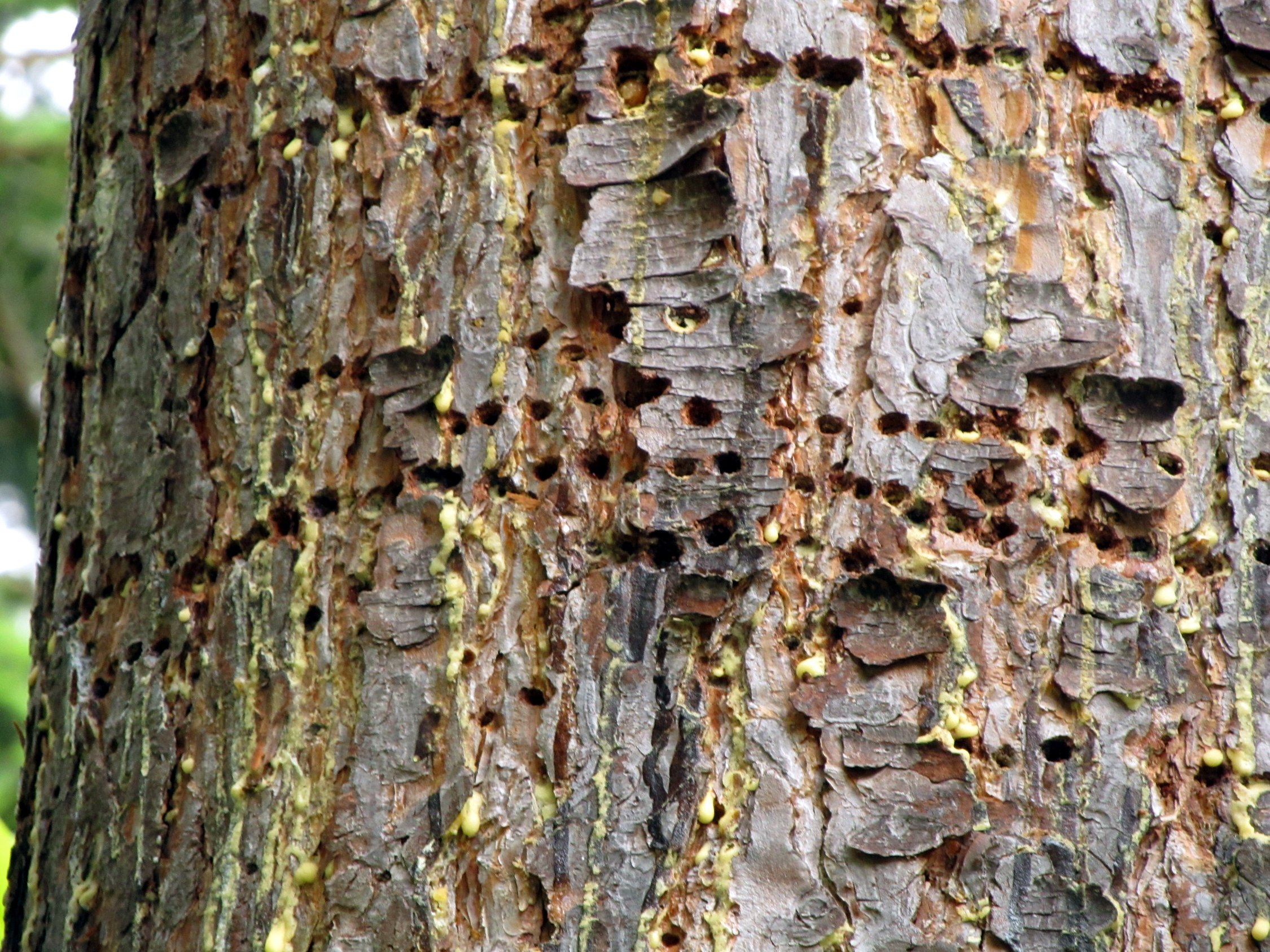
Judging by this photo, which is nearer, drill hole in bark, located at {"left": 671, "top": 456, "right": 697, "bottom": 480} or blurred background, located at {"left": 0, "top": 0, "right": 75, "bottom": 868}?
drill hole in bark, located at {"left": 671, "top": 456, "right": 697, "bottom": 480}

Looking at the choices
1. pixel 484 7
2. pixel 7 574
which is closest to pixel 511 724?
A: pixel 484 7

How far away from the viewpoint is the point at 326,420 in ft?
3.69

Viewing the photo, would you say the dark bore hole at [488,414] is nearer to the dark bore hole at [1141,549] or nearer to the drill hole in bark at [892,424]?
the drill hole in bark at [892,424]

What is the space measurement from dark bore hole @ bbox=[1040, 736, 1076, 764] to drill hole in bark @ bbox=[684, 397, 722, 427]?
1.25 feet

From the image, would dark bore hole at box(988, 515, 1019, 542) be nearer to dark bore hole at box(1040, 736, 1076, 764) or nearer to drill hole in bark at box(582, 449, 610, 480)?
dark bore hole at box(1040, 736, 1076, 764)

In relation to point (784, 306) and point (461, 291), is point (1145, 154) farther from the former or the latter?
point (461, 291)

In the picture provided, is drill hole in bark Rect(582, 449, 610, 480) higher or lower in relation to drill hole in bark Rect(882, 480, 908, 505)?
higher

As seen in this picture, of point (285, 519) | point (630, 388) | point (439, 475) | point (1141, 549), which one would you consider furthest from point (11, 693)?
point (1141, 549)

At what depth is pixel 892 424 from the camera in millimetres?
1063

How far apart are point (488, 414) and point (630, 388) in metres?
0.12

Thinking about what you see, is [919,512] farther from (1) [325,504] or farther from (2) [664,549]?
(1) [325,504]

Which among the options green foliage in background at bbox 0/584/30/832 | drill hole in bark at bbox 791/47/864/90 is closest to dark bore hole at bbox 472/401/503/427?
drill hole in bark at bbox 791/47/864/90

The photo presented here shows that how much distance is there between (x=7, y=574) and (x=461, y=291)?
4506 mm

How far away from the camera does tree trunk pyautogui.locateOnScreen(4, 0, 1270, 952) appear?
102cm
